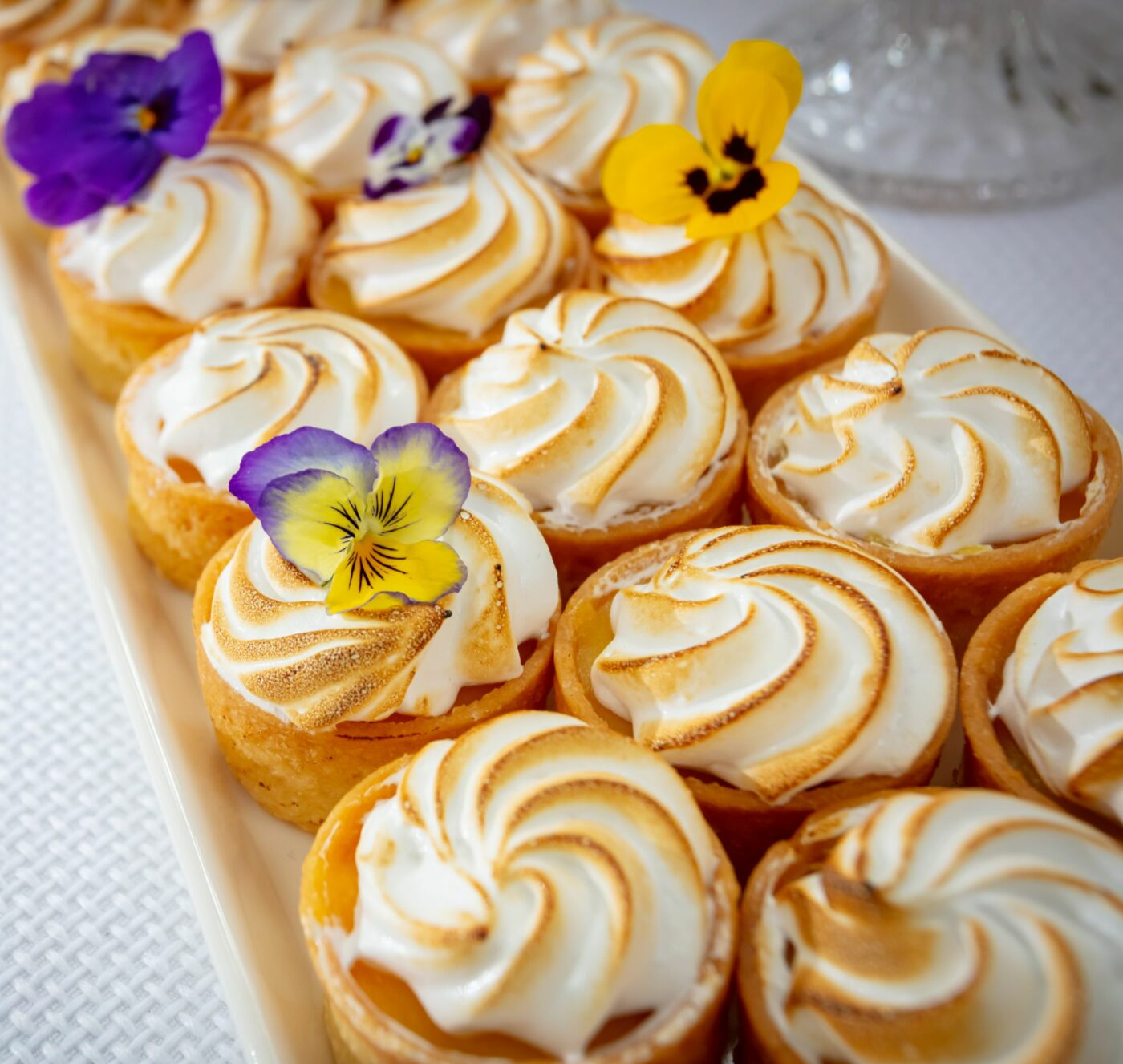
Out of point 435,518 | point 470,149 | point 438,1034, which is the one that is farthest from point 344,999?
point 470,149

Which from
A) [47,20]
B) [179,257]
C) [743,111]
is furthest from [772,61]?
[47,20]

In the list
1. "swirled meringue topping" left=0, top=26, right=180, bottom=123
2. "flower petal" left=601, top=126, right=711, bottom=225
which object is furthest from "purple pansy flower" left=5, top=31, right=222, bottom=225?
"flower petal" left=601, top=126, right=711, bottom=225

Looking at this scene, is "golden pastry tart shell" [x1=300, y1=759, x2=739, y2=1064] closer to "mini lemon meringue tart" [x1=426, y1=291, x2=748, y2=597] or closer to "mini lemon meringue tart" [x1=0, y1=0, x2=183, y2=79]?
"mini lemon meringue tart" [x1=426, y1=291, x2=748, y2=597]

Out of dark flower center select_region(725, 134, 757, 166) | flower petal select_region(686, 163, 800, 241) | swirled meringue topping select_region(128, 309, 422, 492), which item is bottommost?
swirled meringue topping select_region(128, 309, 422, 492)

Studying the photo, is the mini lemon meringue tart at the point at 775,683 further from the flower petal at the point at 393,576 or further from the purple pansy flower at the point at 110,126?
the purple pansy flower at the point at 110,126

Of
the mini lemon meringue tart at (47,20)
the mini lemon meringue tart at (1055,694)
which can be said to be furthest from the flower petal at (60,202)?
the mini lemon meringue tart at (1055,694)

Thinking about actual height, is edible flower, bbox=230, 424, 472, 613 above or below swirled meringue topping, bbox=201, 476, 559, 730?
above

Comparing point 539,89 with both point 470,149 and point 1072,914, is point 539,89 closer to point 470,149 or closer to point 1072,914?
point 470,149
